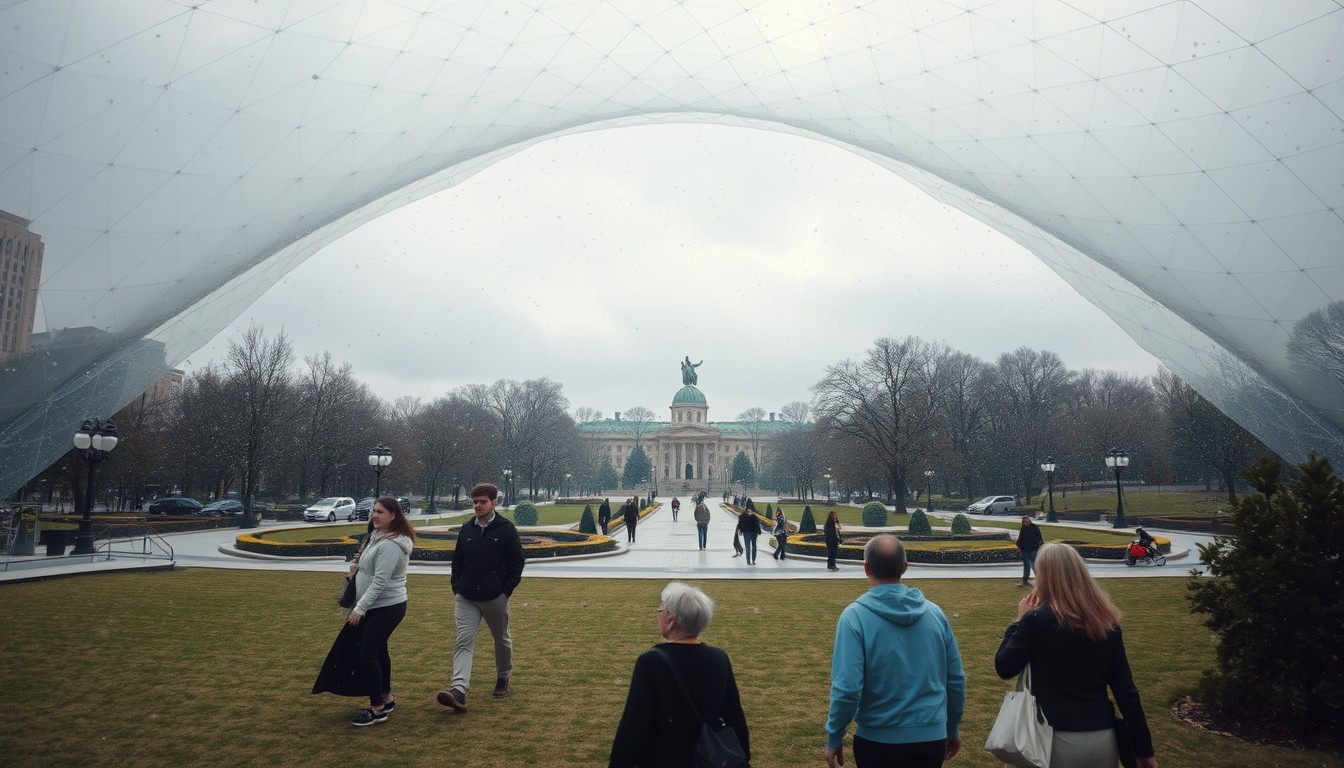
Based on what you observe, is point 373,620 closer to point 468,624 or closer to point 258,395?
point 468,624

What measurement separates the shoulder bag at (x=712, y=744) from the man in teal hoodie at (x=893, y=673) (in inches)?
21.1

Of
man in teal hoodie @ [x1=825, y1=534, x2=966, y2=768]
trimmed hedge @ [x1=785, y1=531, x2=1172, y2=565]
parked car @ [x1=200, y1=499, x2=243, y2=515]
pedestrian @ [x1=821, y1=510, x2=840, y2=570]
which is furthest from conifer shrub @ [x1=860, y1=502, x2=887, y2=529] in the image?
man in teal hoodie @ [x1=825, y1=534, x2=966, y2=768]

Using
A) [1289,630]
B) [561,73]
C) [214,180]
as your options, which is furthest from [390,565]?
[561,73]

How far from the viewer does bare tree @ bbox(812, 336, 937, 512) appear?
47.7 metres

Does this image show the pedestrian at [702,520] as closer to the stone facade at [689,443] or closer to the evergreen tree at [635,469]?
the evergreen tree at [635,469]

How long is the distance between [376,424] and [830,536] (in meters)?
54.6

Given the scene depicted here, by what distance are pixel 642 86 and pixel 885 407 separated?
44234mm

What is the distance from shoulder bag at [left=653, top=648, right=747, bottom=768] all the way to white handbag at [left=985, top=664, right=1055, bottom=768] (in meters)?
1.31

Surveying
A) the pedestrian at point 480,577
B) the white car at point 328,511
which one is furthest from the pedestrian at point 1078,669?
the white car at point 328,511

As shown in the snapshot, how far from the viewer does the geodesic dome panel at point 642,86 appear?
6.39 meters

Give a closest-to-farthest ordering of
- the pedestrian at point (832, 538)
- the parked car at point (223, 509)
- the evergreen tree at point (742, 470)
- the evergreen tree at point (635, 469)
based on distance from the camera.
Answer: the pedestrian at point (832, 538) → the parked car at point (223, 509) → the evergreen tree at point (742, 470) → the evergreen tree at point (635, 469)

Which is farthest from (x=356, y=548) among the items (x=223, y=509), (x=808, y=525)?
(x=223, y=509)

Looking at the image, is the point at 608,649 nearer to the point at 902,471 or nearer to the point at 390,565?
the point at 390,565

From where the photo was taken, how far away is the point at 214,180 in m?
7.94
